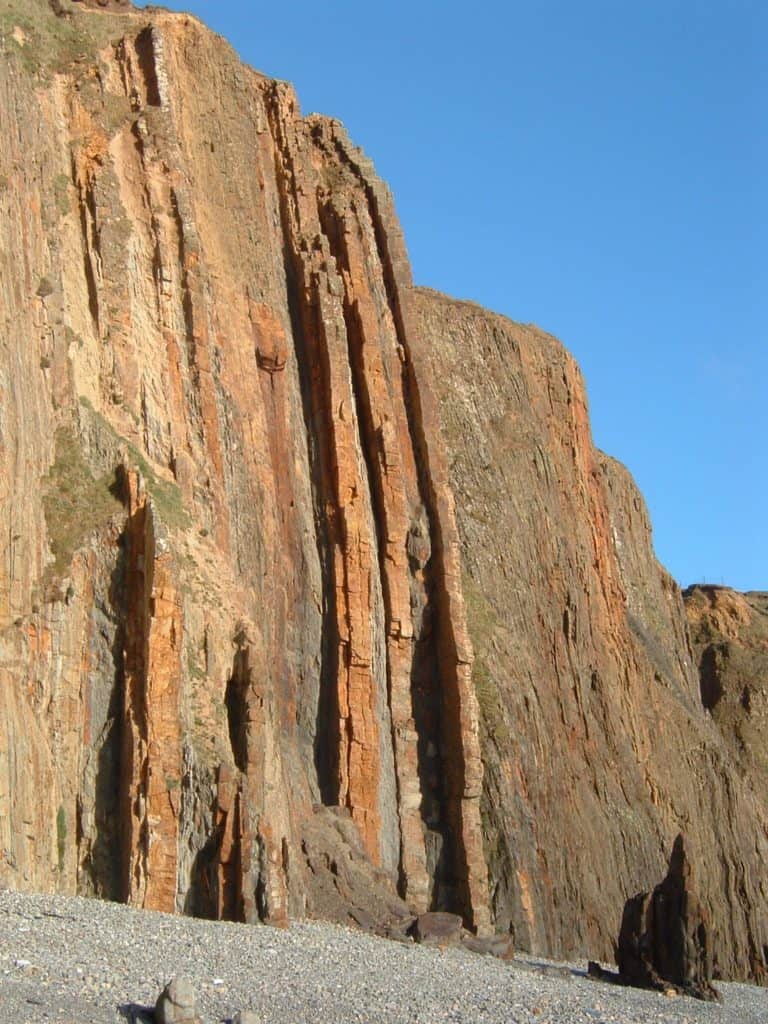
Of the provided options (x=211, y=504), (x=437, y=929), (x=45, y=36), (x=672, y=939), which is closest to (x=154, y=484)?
(x=211, y=504)

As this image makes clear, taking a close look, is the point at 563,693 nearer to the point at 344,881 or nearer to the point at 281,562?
the point at 281,562

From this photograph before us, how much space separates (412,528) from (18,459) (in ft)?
37.3

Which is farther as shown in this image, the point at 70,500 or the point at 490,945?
the point at 490,945

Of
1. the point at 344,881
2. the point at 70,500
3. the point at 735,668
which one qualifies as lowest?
the point at 344,881

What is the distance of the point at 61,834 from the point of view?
75.1 ft

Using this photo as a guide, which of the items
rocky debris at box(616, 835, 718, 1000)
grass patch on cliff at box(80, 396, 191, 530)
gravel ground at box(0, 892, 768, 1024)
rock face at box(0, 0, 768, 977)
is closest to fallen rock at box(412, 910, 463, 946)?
rock face at box(0, 0, 768, 977)

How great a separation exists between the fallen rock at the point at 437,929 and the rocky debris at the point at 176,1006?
11679 mm

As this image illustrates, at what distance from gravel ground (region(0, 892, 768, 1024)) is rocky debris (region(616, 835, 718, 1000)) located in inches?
84.3

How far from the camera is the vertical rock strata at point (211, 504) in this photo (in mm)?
23625

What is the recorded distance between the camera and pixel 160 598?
79.8ft

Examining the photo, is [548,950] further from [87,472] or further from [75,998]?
[75,998]

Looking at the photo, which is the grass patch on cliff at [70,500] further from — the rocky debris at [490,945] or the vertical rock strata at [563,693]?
the vertical rock strata at [563,693]

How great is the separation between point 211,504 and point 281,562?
2.75 metres

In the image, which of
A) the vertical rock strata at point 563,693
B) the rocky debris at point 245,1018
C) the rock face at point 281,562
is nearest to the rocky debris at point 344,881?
the rock face at point 281,562
